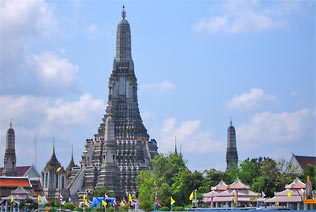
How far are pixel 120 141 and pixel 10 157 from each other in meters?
15.9

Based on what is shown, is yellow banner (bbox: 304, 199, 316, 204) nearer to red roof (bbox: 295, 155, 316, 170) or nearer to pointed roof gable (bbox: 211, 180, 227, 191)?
pointed roof gable (bbox: 211, 180, 227, 191)

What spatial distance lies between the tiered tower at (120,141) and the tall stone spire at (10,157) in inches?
337

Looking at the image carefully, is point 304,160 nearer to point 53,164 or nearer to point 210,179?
point 210,179

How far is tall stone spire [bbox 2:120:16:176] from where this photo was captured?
4114 inches

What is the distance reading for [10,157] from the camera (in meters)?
105

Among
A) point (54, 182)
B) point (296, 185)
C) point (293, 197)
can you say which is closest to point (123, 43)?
point (54, 182)

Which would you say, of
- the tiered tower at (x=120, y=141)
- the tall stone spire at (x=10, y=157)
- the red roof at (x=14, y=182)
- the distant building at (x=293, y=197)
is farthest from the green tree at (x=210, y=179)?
the tall stone spire at (x=10, y=157)

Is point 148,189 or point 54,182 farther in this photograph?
point 54,182

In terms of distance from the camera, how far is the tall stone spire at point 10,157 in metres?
104

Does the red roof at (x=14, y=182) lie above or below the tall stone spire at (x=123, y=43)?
below

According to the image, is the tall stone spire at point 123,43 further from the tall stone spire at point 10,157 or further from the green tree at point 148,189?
the green tree at point 148,189

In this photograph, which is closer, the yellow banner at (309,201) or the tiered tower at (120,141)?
the yellow banner at (309,201)

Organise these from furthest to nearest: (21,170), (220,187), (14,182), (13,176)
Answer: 1. (21,170)
2. (13,176)
3. (14,182)
4. (220,187)

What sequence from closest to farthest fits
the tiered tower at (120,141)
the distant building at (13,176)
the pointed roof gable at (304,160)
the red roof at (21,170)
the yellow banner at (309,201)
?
the yellow banner at (309,201) → the distant building at (13,176) → the tiered tower at (120,141) → the pointed roof gable at (304,160) → the red roof at (21,170)
